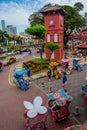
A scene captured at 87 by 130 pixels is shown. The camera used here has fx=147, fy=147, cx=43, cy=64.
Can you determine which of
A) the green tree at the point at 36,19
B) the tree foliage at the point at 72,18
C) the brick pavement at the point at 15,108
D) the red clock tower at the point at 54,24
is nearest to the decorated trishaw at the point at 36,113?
the brick pavement at the point at 15,108

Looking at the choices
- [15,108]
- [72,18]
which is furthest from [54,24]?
[15,108]

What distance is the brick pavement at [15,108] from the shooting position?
8883mm

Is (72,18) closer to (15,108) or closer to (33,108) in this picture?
(15,108)

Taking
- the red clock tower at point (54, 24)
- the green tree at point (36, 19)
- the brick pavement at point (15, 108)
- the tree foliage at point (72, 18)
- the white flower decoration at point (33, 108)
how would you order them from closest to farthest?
the white flower decoration at point (33, 108) → the brick pavement at point (15, 108) → the red clock tower at point (54, 24) → the tree foliage at point (72, 18) → the green tree at point (36, 19)

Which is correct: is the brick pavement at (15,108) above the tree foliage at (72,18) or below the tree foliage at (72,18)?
below

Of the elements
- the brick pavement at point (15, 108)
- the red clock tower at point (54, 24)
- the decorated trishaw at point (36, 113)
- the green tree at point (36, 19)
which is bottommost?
→ the brick pavement at point (15, 108)

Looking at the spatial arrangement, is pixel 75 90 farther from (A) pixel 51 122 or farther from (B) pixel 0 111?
(B) pixel 0 111

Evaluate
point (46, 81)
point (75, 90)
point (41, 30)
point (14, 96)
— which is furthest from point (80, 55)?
point (14, 96)

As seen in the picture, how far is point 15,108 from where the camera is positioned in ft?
36.0

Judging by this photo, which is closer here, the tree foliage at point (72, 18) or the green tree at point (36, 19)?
the tree foliage at point (72, 18)

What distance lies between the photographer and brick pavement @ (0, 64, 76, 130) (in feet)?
29.1

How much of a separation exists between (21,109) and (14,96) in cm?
271

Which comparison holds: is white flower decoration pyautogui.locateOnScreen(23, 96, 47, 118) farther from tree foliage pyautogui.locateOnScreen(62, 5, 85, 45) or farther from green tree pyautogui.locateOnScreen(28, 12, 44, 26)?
green tree pyautogui.locateOnScreen(28, 12, 44, 26)

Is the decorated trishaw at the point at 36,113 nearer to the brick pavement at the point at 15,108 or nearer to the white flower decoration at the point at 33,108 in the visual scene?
the white flower decoration at the point at 33,108
